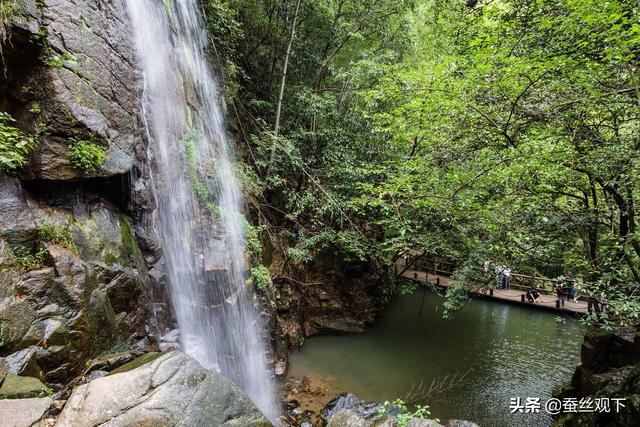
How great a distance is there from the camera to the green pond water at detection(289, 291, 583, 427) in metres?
8.07

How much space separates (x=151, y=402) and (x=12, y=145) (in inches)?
127

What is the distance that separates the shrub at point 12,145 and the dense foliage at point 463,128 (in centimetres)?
542

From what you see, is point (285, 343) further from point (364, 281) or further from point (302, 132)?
point (302, 132)

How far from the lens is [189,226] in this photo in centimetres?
650

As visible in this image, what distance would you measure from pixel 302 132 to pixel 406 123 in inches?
135

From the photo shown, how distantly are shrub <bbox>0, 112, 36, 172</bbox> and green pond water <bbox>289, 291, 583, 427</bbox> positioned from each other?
724 cm

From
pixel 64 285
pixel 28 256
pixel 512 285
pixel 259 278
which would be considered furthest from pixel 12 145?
pixel 512 285

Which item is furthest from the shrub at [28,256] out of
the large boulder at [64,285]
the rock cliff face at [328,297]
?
the rock cliff face at [328,297]

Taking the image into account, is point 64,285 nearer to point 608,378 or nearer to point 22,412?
point 22,412

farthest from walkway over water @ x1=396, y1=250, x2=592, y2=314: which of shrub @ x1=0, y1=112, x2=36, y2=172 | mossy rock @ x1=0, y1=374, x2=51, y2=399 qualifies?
shrub @ x1=0, y1=112, x2=36, y2=172

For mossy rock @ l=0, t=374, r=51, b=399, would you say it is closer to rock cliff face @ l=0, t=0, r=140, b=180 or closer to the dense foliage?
rock cliff face @ l=0, t=0, r=140, b=180

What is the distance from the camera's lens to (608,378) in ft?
20.2

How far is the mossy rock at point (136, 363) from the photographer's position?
11.6 ft

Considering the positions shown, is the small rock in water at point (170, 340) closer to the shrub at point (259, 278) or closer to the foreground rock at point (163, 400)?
the foreground rock at point (163, 400)
